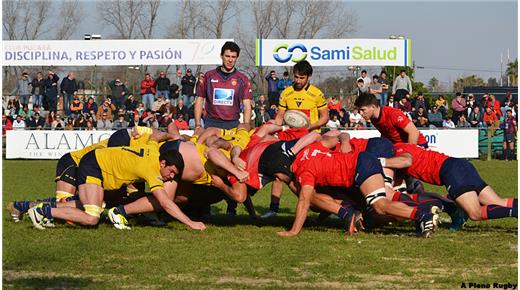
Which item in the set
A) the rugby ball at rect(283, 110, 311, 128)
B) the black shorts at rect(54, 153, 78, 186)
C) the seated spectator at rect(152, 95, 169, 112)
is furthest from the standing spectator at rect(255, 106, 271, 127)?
the black shorts at rect(54, 153, 78, 186)

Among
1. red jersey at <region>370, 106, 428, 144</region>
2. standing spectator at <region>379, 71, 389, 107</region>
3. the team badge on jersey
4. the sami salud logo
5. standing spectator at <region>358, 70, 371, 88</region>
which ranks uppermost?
the sami salud logo

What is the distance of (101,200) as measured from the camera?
11.8 meters

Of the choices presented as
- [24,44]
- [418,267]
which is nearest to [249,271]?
[418,267]

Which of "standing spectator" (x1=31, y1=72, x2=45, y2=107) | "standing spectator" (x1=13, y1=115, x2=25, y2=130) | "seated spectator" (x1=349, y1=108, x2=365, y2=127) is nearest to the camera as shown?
"seated spectator" (x1=349, y1=108, x2=365, y2=127)

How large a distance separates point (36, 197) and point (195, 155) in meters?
6.31

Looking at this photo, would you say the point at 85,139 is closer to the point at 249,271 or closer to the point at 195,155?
the point at 195,155

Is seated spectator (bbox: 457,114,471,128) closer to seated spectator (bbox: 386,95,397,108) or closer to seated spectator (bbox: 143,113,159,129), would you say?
seated spectator (bbox: 386,95,397,108)

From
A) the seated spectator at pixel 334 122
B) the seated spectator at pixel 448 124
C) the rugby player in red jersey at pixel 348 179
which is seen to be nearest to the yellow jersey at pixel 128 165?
the rugby player in red jersey at pixel 348 179

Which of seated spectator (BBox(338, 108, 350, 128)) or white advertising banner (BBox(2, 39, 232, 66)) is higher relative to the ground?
white advertising banner (BBox(2, 39, 232, 66))

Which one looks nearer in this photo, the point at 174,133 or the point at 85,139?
the point at 174,133

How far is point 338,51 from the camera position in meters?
32.8

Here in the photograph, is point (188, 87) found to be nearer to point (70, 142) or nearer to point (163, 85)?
point (163, 85)

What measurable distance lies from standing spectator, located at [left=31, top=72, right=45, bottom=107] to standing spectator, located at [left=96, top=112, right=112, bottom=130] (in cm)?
288

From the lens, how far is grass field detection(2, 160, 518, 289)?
827 cm
